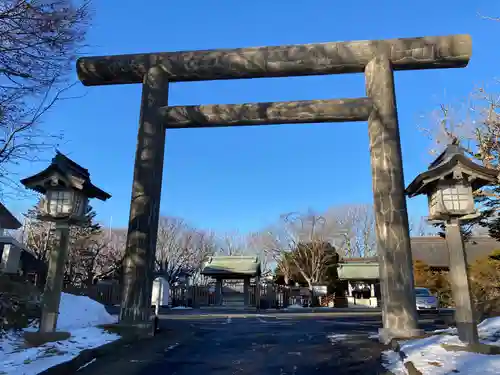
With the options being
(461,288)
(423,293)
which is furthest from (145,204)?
(423,293)

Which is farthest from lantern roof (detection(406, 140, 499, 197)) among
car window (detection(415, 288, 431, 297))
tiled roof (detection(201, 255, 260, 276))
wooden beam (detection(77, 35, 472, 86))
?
tiled roof (detection(201, 255, 260, 276))

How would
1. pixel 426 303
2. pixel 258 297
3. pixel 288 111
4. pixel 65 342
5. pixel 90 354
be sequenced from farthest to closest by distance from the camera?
pixel 258 297, pixel 426 303, pixel 288 111, pixel 65 342, pixel 90 354

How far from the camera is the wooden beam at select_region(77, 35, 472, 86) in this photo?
8.88 m

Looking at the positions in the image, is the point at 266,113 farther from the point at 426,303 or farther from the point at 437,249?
the point at 437,249

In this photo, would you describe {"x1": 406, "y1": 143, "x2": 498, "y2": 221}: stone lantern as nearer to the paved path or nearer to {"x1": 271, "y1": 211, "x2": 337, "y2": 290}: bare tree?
the paved path

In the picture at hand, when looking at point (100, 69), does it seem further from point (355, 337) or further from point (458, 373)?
point (458, 373)

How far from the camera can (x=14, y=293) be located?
8.95m

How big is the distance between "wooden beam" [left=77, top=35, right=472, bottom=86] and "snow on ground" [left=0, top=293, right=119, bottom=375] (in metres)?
5.72

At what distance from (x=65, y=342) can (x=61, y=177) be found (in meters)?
2.96


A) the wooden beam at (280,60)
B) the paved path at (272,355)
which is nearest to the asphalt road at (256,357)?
the paved path at (272,355)

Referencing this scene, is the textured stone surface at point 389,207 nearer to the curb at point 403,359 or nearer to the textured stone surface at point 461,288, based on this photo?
the curb at point 403,359

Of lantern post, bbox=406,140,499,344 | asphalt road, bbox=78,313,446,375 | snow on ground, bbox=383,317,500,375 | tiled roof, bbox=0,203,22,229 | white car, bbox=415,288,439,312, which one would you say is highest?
tiled roof, bbox=0,203,22,229

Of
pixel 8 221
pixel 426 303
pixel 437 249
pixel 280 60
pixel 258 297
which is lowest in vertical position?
pixel 426 303

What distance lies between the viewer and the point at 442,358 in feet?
17.0
